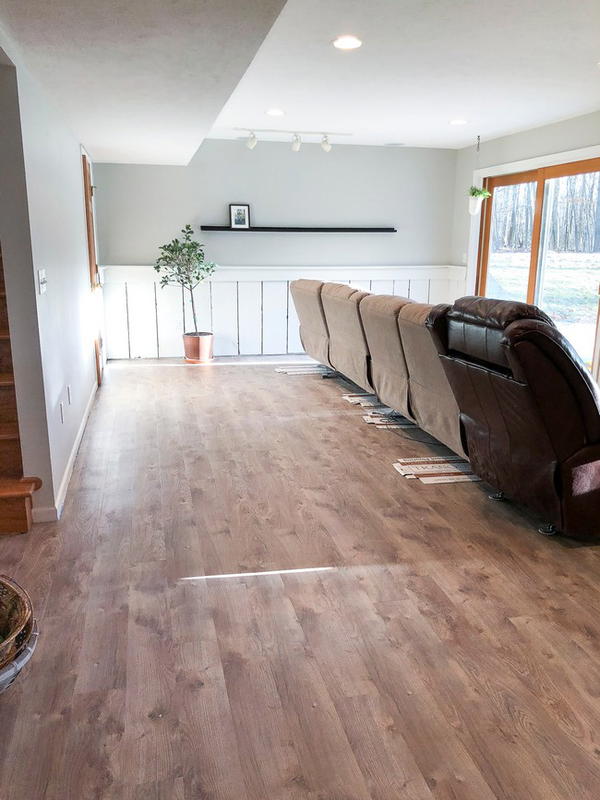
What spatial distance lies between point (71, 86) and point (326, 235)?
4.56m

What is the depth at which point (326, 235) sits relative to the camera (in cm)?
773

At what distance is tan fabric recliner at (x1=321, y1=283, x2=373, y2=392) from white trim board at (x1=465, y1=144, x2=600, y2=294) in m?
2.49

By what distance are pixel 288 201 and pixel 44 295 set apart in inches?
190

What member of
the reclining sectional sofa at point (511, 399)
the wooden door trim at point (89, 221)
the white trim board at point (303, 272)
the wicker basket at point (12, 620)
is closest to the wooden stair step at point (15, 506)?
the wicker basket at point (12, 620)

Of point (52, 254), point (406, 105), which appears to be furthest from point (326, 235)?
point (52, 254)

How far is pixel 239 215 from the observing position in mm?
7387

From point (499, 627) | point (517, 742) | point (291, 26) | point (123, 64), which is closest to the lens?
point (517, 742)

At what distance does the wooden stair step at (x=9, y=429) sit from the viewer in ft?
10.2

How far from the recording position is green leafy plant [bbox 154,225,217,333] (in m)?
6.78

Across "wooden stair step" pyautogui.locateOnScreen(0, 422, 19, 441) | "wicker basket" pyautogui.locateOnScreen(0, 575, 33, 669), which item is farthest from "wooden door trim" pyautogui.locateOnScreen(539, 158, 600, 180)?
"wicker basket" pyautogui.locateOnScreen(0, 575, 33, 669)

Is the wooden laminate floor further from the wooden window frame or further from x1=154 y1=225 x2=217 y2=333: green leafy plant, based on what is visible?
the wooden window frame

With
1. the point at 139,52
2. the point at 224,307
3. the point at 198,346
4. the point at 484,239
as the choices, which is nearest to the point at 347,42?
the point at 139,52

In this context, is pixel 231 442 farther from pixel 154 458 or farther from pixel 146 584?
pixel 146 584

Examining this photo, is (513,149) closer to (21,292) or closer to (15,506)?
(21,292)
